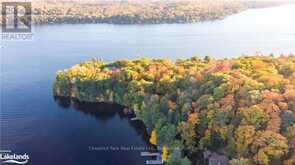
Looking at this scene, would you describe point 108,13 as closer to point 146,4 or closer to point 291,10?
point 146,4

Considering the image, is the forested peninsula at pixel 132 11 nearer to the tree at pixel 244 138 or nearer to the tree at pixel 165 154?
the tree at pixel 165 154

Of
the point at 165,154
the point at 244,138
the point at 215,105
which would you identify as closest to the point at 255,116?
the point at 244,138

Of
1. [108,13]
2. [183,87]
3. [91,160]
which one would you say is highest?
[108,13]

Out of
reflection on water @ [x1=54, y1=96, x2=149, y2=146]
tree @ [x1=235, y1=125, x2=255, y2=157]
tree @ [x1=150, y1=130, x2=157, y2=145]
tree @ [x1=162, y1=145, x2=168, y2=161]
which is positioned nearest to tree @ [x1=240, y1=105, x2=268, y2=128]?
tree @ [x1=235, y1=125, x2=255, y2=157]

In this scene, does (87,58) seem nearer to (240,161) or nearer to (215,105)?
(215,105)

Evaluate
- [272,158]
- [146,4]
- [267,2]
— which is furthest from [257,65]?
[267,2]
